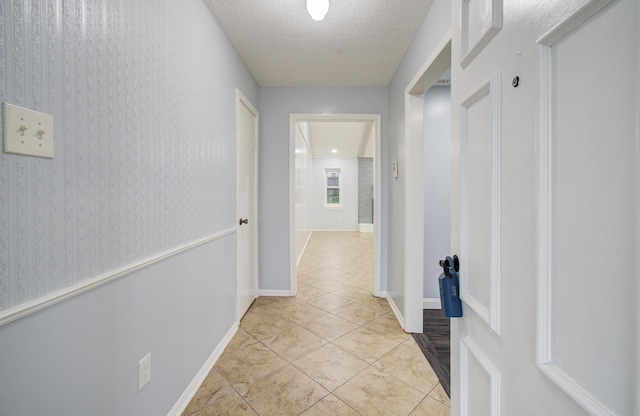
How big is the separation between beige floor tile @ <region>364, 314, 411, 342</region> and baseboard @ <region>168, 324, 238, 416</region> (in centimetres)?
117

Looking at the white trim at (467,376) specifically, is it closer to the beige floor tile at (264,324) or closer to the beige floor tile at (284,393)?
the beige floor tile at (284,393)

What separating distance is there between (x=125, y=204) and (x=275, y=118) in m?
2.26

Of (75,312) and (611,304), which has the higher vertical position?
(611,304)

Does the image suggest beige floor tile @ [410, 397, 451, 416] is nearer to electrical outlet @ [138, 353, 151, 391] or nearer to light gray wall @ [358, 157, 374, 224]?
electrical outlet @ [138, 353, 151, 391]

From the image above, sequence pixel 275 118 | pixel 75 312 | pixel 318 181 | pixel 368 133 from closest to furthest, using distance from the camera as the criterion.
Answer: pixel 75 312, pixel 275 118, pixel 368 133, pixel 318 181

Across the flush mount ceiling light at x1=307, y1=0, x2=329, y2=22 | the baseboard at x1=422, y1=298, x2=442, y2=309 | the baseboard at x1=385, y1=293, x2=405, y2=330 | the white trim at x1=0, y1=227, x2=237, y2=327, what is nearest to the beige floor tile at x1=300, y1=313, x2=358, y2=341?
the baseboard at x1=385, y1=293, x2=405, y2=330

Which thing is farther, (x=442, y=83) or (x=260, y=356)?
(x=442, y=83)

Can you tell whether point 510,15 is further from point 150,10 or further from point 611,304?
point 150,10

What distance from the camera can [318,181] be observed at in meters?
8.95

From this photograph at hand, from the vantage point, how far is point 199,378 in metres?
1.68

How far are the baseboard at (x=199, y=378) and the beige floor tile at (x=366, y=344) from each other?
2.74 feet

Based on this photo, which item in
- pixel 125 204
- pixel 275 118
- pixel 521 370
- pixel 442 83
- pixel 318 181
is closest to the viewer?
pixel 521 370

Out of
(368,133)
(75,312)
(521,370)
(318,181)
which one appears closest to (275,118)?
(75,312)

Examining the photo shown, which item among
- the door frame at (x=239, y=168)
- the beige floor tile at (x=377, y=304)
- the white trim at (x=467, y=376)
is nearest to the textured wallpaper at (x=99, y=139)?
the door frame at (x=239, y=168)
